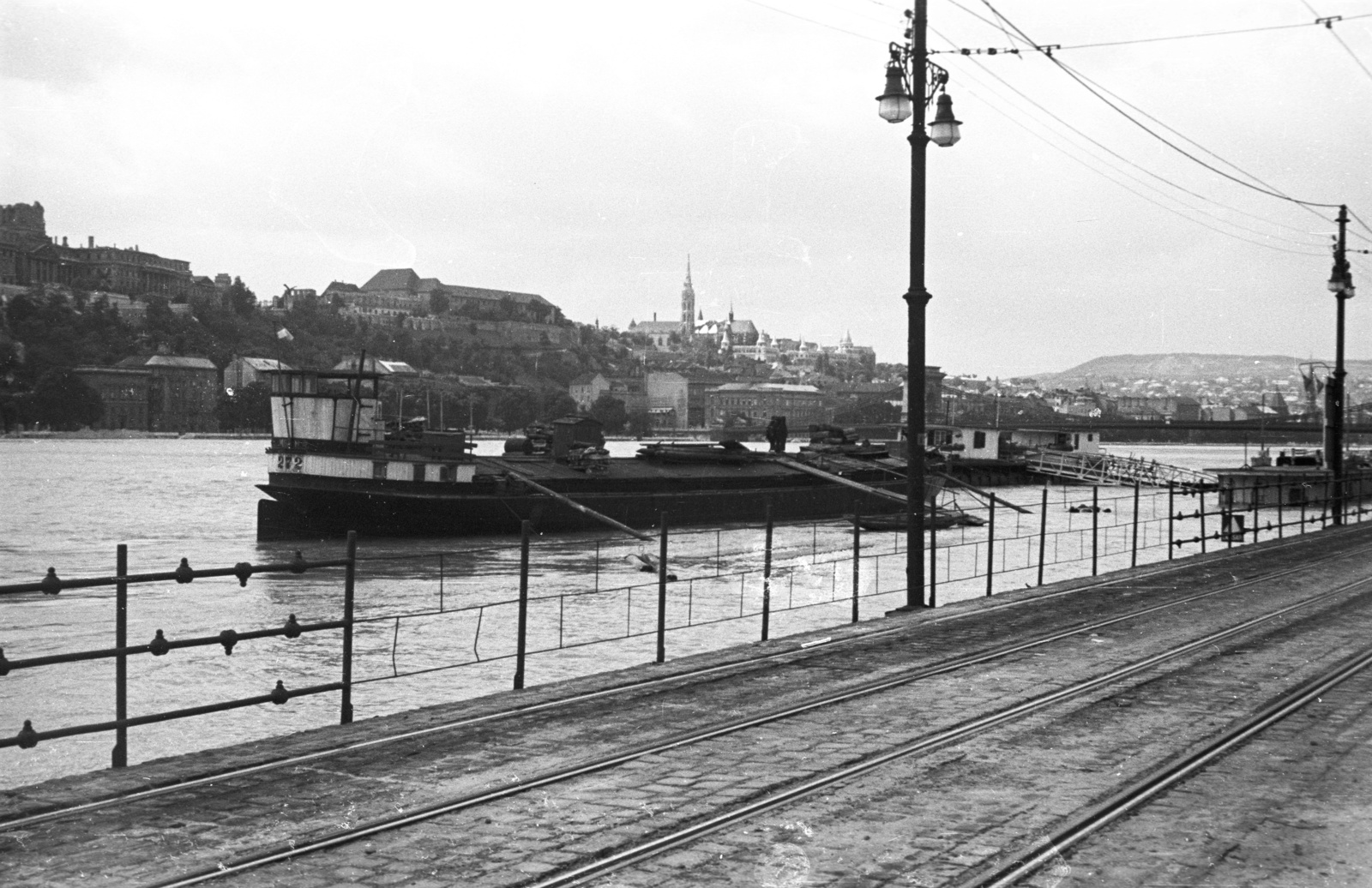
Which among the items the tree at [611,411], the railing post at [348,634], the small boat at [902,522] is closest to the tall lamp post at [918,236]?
the railing post at [348,634]

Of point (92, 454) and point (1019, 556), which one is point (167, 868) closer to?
point (1019, 556)

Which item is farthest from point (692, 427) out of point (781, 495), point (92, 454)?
point (781, 495)

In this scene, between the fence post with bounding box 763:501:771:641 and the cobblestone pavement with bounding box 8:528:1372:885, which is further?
the fence post with bounding box 763:501:771:641

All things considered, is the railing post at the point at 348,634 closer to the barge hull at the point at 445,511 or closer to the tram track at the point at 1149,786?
the tram track at the point at 1149,786

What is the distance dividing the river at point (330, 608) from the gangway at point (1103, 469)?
3460cm

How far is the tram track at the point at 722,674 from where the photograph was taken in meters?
7.58

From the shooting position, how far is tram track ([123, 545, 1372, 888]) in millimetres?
6328

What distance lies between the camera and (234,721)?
14.8m

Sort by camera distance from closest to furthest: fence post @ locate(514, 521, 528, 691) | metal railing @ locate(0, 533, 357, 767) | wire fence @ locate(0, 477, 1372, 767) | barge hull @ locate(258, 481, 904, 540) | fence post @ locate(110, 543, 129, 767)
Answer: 1. metal railing @ locate(0, 533, 357, 767)
2. fence post @ locate(110, 543, 129, 767)
3. wire fence @ locate(0, 477, 1372, 767)
4. fence post @ locate(514, 521, 528, 691)
5. barge hull @ locate(258, 481, 904, 540)

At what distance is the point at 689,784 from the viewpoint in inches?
313

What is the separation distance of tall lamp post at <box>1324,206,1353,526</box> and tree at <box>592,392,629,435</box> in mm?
106502

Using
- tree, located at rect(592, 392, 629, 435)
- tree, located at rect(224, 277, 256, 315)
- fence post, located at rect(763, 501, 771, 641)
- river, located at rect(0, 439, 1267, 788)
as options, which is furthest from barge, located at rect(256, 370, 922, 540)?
tree, located at rect(224, 277, 256, 315)

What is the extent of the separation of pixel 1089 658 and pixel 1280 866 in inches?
263

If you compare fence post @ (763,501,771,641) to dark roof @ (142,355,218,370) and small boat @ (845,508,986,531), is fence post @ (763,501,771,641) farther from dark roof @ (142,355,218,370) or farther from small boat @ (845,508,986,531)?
dark roof @ (142,355,218,370)
